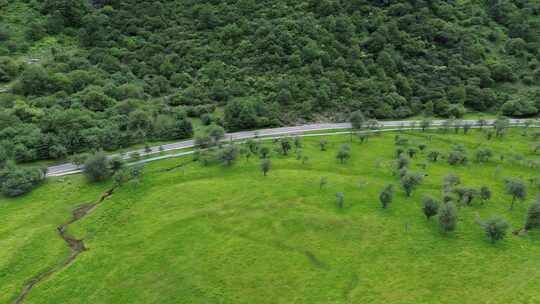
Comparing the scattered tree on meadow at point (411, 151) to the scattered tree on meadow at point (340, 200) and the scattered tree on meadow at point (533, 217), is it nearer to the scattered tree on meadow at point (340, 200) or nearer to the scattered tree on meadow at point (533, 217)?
the scattered tree on meadow at point (340, 200)

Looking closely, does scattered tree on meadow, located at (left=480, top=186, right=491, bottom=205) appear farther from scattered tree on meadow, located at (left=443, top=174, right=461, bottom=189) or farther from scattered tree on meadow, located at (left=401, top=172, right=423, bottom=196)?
scattered tree on meadow, located at (left=401, top=172, right=423, bottom=196)

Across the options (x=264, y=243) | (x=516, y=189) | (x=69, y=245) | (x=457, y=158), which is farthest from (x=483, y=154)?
(x=69, y=245)

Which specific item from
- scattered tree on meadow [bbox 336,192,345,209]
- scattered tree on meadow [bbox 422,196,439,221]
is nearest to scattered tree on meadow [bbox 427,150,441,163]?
scattered tree on meadow [bbox 422,196,439,221]

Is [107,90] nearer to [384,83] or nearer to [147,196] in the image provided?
[147,196]

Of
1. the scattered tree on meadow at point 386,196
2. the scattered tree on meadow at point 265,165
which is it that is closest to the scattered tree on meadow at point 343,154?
the scattered tree on meadow at point 265,165

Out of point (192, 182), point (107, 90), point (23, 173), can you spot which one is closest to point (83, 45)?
point (107, 90)
